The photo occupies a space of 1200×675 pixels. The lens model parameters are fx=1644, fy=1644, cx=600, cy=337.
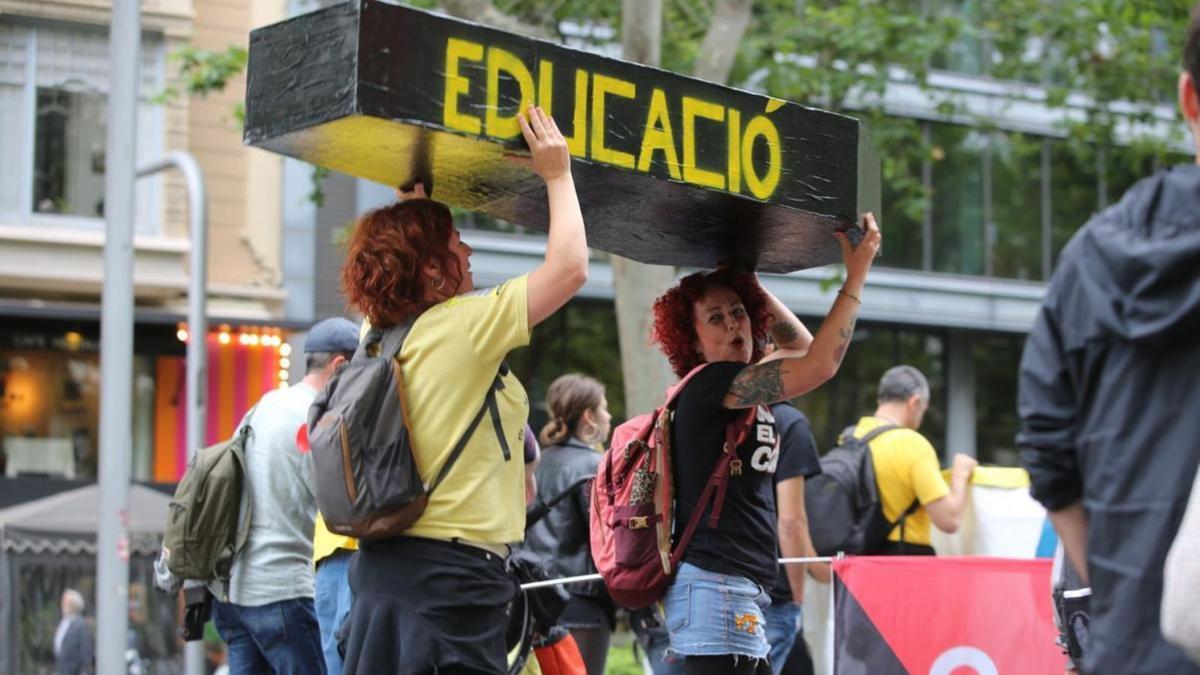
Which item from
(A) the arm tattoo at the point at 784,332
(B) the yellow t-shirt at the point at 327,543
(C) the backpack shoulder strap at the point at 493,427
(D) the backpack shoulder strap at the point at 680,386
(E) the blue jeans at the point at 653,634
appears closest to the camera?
(C) the backpack shoulder strap at the point at 493,427

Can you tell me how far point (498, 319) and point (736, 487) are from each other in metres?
1.34

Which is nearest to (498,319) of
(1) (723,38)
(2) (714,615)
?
(2) (714,615)

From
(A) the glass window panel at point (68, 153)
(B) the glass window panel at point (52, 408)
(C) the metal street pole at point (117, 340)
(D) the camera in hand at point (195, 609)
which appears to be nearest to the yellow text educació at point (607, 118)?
(D) the camera in hand at point (195, 609)

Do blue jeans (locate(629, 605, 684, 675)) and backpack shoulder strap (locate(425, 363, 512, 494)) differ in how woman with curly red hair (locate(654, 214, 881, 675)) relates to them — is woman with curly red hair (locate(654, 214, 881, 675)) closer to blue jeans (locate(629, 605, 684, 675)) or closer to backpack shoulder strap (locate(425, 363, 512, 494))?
backpack shoulder strap (locate(425, 363, 512, 494))

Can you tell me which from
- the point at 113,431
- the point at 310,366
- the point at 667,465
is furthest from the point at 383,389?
the point at 113,431

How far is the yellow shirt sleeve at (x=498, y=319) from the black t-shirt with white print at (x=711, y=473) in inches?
42.8

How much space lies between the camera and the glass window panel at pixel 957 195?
25.5 metres

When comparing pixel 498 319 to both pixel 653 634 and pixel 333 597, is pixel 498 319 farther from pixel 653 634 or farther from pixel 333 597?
pixel 653 634

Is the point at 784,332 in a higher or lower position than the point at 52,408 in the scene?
higher

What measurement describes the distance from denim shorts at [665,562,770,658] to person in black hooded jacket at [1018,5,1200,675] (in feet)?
7.42

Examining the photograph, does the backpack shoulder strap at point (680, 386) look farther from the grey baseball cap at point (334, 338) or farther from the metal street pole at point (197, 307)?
the metal street pole at point (197, 307)

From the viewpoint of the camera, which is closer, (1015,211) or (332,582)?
(332,582)

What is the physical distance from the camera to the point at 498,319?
404 centimetres

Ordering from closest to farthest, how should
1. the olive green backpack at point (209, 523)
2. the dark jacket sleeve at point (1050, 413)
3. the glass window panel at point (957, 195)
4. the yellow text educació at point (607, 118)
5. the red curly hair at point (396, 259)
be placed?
1. the dark jacket sleeve at point (1050, 413)
2. the yellow text educació at point (607, 118)
3. the red curly hair at point (396, 259)
4. the olive green backpack at point (209, 523)
5. the glass window panel at point (957, 195)
